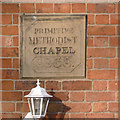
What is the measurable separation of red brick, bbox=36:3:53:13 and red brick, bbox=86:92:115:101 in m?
0.89

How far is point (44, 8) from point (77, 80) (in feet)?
2.51

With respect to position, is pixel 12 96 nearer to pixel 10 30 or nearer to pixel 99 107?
pixel 10 30

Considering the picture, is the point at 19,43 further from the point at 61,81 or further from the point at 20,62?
the point at 61,81

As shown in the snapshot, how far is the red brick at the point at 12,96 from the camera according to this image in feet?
5.87

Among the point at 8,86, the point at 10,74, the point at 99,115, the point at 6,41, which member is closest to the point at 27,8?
the point at 6,41

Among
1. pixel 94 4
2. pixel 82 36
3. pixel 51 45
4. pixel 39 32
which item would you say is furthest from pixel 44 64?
pixel 94 4

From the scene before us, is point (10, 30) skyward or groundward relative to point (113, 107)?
skyward

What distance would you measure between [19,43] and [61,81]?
1.79 ft

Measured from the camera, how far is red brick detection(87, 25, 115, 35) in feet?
5.92

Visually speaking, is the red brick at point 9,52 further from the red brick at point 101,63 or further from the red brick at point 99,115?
the red brick at point 99,115

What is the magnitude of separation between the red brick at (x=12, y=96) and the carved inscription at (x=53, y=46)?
223 mm

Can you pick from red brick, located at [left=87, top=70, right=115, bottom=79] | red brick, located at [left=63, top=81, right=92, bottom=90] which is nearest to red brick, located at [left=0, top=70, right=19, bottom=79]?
red brick, located at [left=63, top=81, right=92, bottom=90]

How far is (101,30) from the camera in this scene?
Answer: 5.93 ft

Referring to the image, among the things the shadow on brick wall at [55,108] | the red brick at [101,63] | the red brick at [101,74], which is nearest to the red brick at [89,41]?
the red brick at [101,63]
